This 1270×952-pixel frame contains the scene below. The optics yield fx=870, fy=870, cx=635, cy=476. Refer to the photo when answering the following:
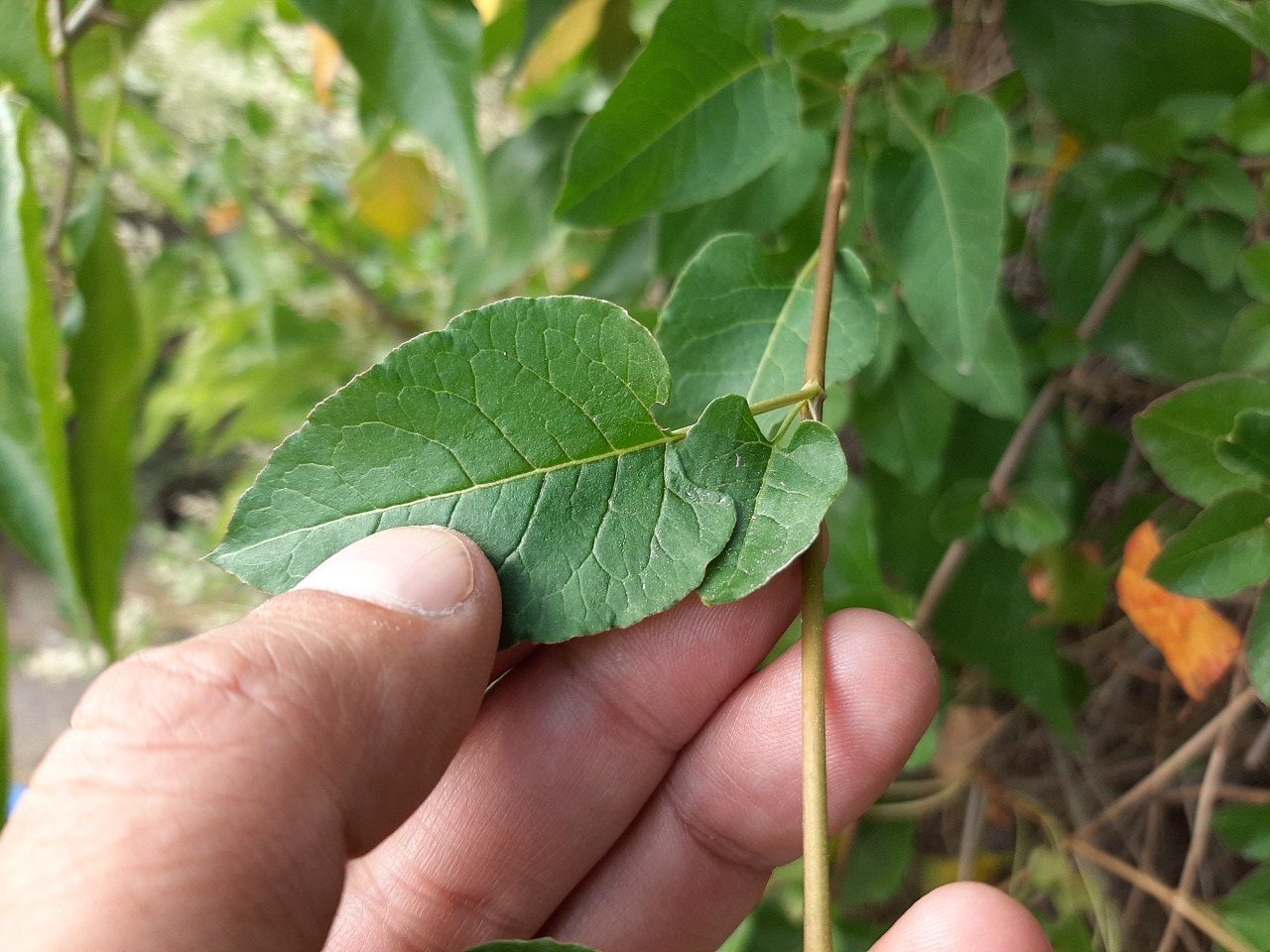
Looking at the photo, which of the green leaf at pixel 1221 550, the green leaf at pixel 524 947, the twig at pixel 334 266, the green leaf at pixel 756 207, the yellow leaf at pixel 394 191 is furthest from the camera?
the twig at pixel 334 266

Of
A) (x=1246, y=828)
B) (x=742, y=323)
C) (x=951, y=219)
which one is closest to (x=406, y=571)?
(x=742, y=323)

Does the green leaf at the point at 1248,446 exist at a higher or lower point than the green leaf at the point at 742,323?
lower

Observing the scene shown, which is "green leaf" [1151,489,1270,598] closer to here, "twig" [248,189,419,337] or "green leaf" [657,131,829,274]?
"green leaf" [657,131,829,274]

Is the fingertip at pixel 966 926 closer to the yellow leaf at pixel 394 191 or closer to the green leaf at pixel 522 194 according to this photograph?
the green leaf at pixel 522 194

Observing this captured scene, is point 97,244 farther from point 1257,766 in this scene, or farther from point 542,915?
point 1257,766

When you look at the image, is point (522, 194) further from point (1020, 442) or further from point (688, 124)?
point (1020, 442)

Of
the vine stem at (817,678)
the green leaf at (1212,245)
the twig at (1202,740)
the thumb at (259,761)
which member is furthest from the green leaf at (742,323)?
the twig at (1202,740)
